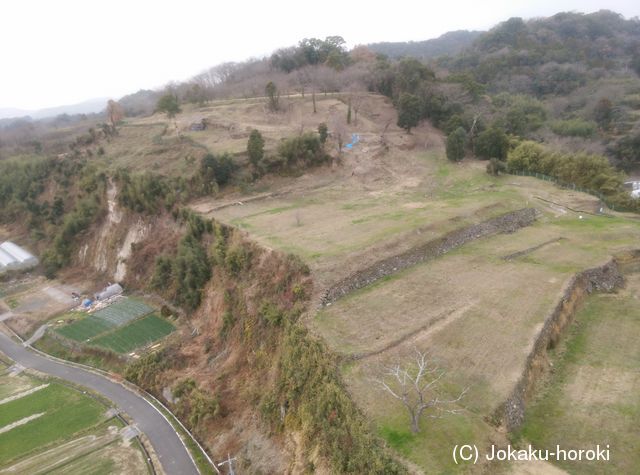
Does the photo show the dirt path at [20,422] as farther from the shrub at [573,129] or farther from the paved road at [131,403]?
the shrub at [573,129]

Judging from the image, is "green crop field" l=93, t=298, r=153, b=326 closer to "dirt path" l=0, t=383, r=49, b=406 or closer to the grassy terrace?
the grassy terrace

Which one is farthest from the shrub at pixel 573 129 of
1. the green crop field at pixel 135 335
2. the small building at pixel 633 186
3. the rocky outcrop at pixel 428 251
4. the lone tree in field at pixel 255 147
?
the green crop field at pixel 135 335

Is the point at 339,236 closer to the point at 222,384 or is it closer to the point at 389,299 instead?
the point at 389,299

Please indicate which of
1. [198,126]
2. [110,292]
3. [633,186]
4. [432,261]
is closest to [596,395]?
[432,261]

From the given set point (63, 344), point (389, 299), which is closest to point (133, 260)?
point (63, 344)

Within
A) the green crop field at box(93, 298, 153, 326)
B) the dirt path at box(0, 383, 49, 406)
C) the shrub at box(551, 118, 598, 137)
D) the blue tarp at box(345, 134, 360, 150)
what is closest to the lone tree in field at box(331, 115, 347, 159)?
the blue tarp at box(345, 134, 360, 150)
